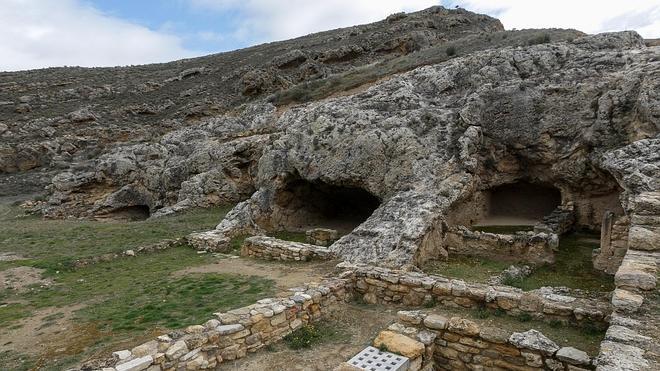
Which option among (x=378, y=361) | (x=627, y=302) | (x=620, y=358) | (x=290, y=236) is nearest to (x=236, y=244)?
(x=290, y=236)

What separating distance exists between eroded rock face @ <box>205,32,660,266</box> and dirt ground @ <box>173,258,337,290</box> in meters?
1.04

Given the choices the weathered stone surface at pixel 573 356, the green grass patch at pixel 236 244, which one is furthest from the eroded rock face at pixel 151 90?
Answer: the weathered stone surface at pixel 573 356

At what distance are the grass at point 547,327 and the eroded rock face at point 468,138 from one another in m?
3.35

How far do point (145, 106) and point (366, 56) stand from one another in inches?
889

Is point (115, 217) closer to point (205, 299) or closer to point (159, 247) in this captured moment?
point (159, 247)

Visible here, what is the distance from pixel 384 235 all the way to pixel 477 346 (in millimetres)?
5265

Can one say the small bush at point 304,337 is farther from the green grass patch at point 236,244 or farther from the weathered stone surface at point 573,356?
the green grass patch at point 236,244

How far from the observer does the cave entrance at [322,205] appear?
53.9 feet

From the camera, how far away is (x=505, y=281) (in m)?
9.46

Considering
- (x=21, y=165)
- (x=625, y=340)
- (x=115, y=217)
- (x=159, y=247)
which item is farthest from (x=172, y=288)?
(x=21, y=165)

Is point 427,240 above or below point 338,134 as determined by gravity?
below

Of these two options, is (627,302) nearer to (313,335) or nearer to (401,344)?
(401,344)

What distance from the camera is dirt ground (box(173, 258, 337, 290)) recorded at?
9.62 metres

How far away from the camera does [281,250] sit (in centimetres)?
1155
